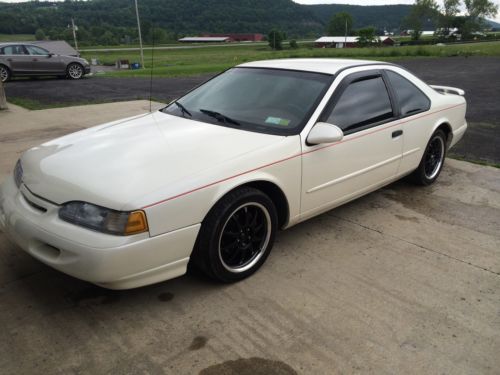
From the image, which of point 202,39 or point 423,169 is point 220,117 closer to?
point 423,169

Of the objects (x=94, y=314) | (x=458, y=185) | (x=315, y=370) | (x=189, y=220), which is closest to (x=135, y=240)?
(x=189, y=220)

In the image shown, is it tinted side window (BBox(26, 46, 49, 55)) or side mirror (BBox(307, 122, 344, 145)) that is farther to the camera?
tinted side window (BBox(26, 46, 49, 55))

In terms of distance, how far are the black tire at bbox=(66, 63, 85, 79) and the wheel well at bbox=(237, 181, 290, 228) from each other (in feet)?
53.1

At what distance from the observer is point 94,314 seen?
2.61m

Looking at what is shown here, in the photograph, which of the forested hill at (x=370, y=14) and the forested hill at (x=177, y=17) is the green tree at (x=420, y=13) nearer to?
the forested hill at (x=177, y=17)

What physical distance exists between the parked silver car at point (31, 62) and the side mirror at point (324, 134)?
1566 centimetres

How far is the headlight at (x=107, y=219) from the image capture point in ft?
7.71

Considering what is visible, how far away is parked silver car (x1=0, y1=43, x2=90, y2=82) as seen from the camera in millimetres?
15562

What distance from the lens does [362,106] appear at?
3.65 metres

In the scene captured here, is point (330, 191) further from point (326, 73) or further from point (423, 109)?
point (423, 109)

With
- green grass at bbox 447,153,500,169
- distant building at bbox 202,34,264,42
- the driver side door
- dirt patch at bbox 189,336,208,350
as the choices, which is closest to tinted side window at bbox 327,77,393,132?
the driver side door

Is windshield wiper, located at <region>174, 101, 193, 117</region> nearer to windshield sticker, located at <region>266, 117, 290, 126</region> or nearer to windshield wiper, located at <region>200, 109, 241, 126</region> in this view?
windshield wiper, located at <region>200, 109, 241, 126</region>

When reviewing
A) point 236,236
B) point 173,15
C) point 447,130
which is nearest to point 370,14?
point 173,15

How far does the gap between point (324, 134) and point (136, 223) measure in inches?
57.5
